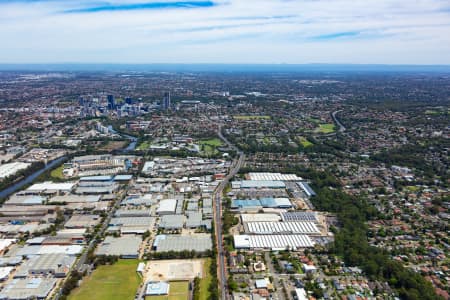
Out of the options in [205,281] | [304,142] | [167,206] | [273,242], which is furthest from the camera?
[304,142]

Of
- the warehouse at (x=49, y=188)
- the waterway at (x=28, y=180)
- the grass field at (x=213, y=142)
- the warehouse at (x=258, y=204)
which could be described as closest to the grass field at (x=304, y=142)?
the grass field at (x=213, y=142)

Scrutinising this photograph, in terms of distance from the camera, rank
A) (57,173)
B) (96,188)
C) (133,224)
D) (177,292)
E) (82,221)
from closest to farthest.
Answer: (177,292) < (133,224) < (82,221) < (96,188) < (57,173)

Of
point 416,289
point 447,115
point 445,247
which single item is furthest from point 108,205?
point 447,115

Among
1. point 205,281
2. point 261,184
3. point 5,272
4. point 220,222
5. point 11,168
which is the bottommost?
point 205,281

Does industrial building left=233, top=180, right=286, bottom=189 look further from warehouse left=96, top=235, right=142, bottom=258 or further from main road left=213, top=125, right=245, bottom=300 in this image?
warehouse left=96, top=235, right=142, bottom=258

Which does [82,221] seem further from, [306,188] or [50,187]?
[306,188]

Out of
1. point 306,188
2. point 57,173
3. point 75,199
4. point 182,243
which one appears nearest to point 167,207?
point 182,243

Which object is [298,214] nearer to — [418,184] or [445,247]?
[445,247]

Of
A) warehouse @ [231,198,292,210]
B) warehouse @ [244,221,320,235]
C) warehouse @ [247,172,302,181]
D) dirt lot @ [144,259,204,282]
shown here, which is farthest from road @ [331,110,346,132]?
dirt lot @ [144,259,204,282]
